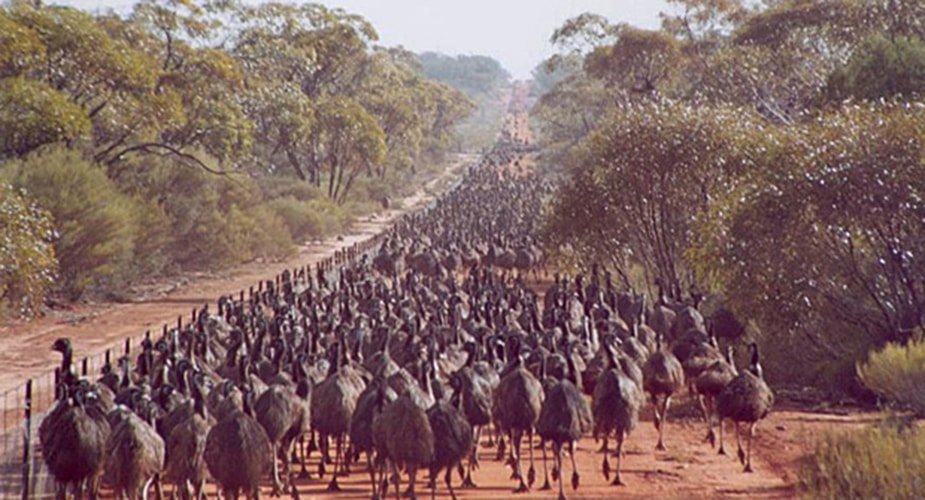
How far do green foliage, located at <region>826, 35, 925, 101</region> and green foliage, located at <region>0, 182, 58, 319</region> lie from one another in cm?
1955

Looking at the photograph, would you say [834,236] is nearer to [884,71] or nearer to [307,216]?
Answer: [884,71]

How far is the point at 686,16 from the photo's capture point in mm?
45062

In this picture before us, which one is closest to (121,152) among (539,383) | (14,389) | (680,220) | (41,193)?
(41,193)

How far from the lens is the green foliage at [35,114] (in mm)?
26734

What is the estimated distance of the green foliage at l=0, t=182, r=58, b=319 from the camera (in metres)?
22.0

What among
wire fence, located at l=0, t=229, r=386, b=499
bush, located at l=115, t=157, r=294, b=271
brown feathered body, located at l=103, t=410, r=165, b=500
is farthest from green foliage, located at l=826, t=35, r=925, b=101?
bush, located at l=115, t=157, r=294, b=271

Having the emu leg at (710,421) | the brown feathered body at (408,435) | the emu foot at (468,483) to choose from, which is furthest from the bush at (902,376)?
the brown feathered body at (408,435)

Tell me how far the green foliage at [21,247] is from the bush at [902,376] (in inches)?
648

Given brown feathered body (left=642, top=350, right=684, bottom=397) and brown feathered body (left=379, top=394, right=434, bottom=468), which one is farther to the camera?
brown feathered body (left=642, top=350, right=684, bottom=397)

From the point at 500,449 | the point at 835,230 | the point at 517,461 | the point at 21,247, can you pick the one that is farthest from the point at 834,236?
the point at 21,247

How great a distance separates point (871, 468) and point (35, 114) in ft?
75.6

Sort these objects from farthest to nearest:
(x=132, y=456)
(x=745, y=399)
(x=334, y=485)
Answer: (x=745, y=399) < (x=334, y=485) < (x=132, y=456)

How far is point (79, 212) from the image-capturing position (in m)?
29.1

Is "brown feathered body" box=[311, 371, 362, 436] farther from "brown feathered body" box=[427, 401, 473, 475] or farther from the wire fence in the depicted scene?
the wire fence
